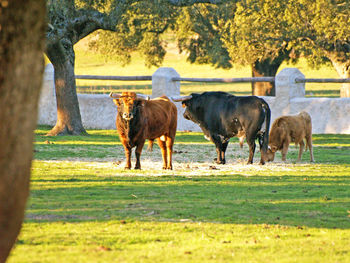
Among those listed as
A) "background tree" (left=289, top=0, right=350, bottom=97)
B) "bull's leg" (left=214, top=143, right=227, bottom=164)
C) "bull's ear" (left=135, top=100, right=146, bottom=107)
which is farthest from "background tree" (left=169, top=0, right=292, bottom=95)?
"bull's ear" (left=135, top=100, right=146, bottom=107)

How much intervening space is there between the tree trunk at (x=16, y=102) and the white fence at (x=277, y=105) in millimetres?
18565

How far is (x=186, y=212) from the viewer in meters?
8.67

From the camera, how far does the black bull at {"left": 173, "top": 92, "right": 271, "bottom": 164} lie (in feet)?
48.9

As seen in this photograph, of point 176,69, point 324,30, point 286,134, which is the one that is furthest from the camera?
point 176,69

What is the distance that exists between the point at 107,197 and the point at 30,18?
5.48m

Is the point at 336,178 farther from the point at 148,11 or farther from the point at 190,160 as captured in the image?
the point at 148,11

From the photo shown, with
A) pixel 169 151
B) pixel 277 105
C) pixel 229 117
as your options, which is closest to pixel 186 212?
pixel 169 151

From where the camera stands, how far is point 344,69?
109 ft

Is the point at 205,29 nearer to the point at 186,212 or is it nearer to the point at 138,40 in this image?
the point at 138,40

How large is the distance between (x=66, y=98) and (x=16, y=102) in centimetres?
1801

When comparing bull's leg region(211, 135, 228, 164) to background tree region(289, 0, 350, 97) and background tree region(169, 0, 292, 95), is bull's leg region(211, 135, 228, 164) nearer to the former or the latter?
background tree region(289, 0, 350, 97)

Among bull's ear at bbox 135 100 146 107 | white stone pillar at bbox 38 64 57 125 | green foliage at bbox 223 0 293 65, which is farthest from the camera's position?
green foliage at bbox 223 0 293 65

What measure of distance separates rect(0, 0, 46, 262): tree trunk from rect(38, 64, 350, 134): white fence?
1857 cm

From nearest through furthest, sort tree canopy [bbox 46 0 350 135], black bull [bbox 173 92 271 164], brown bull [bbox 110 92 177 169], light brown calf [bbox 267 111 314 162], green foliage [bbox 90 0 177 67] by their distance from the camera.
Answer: brown bull [bbox 110 92 177 169]
black bull [bbox 173 92 271 164]
light brown calf [bbox 267 111 314 162]
tree canopy [bbox 46 0 350 135]
green foliage [bbox 90 0 177 67]
